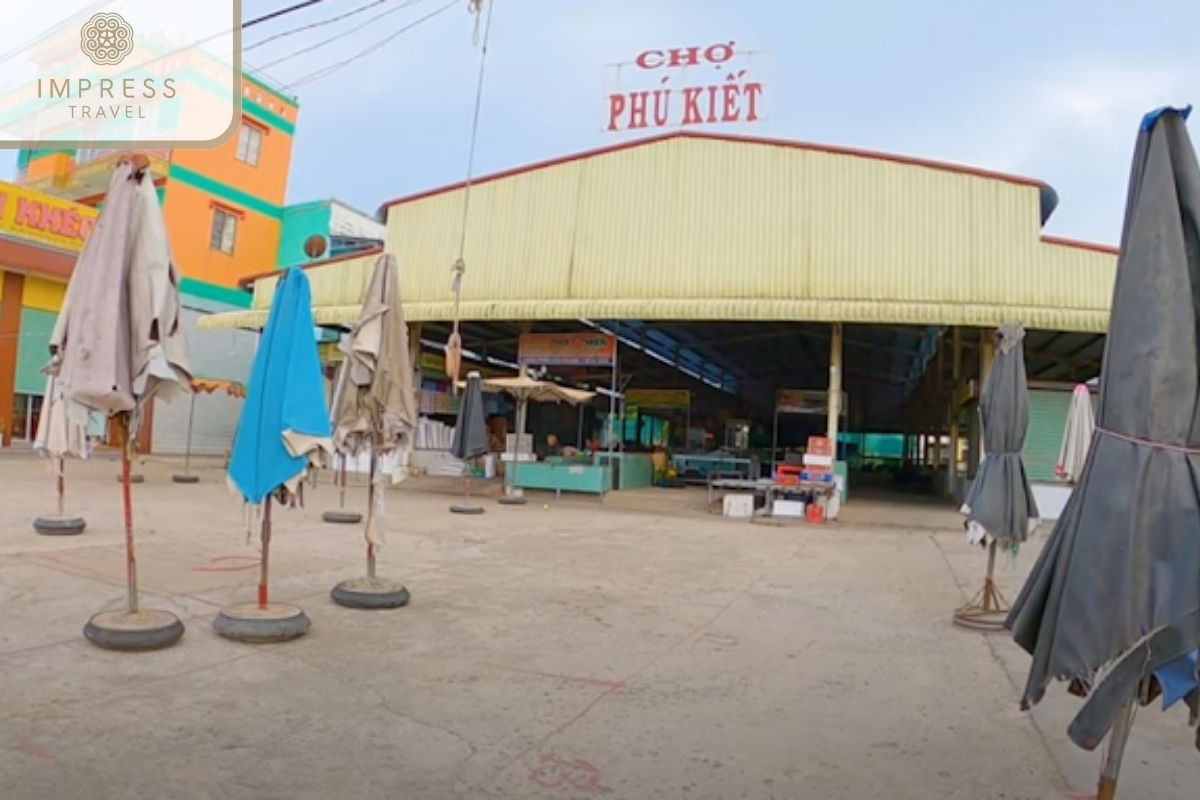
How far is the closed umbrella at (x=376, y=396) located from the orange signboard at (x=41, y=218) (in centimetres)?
1796

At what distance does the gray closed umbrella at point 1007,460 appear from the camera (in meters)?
6.09

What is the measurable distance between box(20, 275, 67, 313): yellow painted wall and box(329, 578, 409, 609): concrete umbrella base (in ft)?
66.5

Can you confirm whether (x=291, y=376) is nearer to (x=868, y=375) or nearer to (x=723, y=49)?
(x=723, y=49)

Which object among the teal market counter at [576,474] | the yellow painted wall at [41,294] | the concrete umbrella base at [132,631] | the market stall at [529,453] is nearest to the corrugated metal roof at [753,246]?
the market stall at [529,453]

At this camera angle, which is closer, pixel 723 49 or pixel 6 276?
pixel 723 49

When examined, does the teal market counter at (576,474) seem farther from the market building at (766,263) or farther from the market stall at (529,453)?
the market building at (766,263)

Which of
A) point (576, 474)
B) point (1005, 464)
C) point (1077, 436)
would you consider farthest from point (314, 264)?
point (1005, 464)

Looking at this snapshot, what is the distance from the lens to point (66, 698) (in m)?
3.80

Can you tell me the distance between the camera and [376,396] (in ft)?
20.1

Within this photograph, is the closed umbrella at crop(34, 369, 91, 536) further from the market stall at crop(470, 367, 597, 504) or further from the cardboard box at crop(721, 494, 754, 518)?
the cardboard box at crop(721, 494, 754, 518)

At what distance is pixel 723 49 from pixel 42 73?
82.8 ft

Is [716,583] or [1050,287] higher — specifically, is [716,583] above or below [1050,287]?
below

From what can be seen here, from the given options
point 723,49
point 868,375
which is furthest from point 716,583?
point 868,375

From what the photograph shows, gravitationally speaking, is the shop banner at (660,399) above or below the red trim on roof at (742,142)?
below
